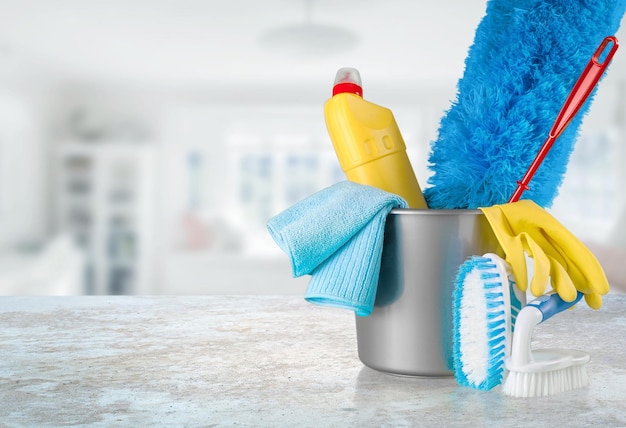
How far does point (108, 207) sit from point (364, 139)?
473 centimetres

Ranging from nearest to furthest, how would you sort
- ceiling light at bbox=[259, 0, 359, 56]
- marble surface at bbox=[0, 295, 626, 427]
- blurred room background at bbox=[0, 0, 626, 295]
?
marble surface at bbox=[0, 295, 626, 427] → ceiling light at bbox=[259, 0, 359, 56] → blurred room background at bbox=[0, 0, 626, 295]

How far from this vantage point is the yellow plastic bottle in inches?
17.1

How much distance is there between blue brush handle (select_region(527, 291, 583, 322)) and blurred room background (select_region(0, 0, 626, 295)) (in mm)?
3495

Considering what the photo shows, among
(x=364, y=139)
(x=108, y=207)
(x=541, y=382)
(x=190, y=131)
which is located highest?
(x=190, y=131)

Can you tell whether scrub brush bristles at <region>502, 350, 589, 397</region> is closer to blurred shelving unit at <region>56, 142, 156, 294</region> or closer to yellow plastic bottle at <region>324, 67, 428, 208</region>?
yellow plastic bottle at <region>324, 67, 428, 208</region>

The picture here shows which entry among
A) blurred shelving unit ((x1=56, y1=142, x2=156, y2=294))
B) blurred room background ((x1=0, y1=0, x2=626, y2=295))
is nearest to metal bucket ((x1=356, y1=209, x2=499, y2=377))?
Answer: blurred room background ((x1=0, y1=0, x2=626, y2=295))

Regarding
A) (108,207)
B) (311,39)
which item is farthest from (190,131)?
(311,39)

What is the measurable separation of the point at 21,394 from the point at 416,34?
4.05 m

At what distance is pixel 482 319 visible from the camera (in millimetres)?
380

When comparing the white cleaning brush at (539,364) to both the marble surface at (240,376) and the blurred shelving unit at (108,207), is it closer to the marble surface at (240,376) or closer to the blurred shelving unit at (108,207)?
the marble surface at (240,376)

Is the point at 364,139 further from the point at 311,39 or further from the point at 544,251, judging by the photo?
the point at 311,39

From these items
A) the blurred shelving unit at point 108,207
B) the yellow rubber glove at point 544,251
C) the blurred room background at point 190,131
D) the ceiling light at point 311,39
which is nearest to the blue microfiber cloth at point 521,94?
the yellow rubber glove at point 544,251

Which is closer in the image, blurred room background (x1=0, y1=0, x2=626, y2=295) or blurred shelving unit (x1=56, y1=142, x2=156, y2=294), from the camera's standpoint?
blurred room background (x1=0, y1=0, x2=626, y2=295)

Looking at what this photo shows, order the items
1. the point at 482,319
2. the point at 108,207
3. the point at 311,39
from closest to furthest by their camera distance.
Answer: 1. the point at 482,319
2. the point at 311,39
3. the point at 108,207
